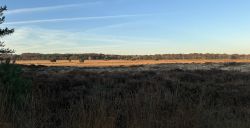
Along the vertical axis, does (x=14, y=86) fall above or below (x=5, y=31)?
below

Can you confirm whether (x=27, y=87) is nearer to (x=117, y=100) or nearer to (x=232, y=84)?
(x=117, y=100)

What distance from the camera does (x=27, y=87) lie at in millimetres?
12469

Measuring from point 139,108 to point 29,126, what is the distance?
6.63 feet

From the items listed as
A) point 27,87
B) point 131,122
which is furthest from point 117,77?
point 131,122

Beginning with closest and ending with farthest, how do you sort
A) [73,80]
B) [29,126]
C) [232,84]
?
1. [29,126]
2. [73,80]
3. [232,84]

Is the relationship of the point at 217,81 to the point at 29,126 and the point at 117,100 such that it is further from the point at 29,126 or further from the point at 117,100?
the point at 29,126

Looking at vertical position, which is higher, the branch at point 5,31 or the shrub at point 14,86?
the branch at point 5,31

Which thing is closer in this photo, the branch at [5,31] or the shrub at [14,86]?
the shrub at [14,86]

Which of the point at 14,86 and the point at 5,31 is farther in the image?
the point at 5,31

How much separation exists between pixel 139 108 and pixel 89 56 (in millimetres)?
115250

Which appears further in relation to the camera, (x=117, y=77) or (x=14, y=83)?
(x=117, y=77)

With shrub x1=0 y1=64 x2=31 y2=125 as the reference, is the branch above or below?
above

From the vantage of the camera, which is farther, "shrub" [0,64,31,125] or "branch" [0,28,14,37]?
"branch" [0,28,14,37]

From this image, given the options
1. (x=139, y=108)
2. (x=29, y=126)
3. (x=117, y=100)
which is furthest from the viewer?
(x=117, y=100)
